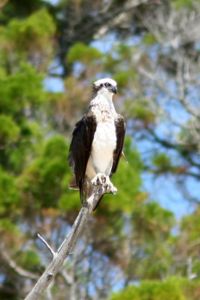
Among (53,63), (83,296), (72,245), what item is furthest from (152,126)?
(72,245)

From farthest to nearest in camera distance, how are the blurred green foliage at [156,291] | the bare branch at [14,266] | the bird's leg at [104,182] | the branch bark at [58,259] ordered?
1. the bare branch at [14,266]
2. the blurred green foliage at [156,291]
3. the bird's leg at [104,182]
4. the branch bark at [58,259]

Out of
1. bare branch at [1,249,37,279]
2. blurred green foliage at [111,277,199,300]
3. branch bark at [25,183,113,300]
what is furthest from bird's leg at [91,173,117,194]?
bare branch at [1,249,37,279]

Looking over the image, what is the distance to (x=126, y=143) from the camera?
11812 millimetres

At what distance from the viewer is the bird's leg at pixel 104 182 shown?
4.88m

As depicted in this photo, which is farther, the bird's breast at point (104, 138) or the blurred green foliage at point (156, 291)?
the blurred green foliage at point (156, 291)

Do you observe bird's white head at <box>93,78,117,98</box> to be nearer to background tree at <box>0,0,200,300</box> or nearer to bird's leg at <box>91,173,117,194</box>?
bird's leg at <box>91,173,117,194</box>

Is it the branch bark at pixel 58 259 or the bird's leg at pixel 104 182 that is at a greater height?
the bird's leg at pixel 104 182

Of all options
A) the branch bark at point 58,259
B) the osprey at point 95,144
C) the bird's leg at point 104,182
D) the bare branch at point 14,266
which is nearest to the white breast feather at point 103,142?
the osprey at point 95,144

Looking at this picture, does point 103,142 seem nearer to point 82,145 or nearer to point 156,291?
point 82,145

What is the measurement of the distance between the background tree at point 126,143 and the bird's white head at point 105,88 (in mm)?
4106

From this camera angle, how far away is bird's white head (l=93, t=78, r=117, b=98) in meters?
5.38

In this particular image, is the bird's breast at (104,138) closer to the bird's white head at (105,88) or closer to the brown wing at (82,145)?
the brown wing at (82,145)

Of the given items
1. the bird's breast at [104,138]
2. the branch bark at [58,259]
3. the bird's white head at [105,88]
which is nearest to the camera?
the branch bark at [58,259]

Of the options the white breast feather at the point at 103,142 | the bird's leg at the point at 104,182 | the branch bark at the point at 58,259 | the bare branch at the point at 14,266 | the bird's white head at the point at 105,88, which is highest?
the bare branch at the point at 14,266
